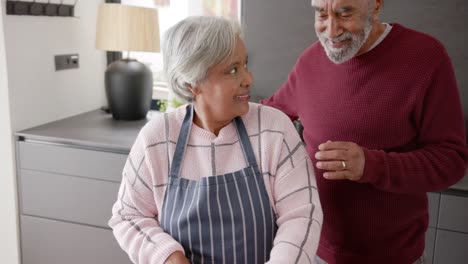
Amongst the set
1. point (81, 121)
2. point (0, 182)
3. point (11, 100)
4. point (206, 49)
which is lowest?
point (0, 182)

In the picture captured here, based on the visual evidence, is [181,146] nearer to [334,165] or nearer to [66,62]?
[334,165]

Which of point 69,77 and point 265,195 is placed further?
point 69,77

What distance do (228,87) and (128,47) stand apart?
1325 millimetres

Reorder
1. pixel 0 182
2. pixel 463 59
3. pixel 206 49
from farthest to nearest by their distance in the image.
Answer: pixel 0 182
pixel 463 59
pixel 206 49

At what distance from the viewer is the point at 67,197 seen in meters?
2.21

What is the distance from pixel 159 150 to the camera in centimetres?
117

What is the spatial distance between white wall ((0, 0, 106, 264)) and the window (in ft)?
1.04

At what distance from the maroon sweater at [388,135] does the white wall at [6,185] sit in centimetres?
146

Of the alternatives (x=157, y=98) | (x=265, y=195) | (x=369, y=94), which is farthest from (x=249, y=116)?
(x=157, y=98)

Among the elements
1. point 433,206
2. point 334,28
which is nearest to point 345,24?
point 334,28

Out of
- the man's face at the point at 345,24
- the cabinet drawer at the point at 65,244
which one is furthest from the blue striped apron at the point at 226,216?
the cabinet drawer at the point at 65,244

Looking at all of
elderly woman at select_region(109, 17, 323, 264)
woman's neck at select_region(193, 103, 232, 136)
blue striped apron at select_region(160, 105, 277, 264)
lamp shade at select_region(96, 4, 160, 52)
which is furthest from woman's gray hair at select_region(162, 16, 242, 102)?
lamp shade at select_region(96, 4, 160, 52)

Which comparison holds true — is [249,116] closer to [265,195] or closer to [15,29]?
[265,195]

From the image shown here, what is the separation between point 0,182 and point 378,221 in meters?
1.80
